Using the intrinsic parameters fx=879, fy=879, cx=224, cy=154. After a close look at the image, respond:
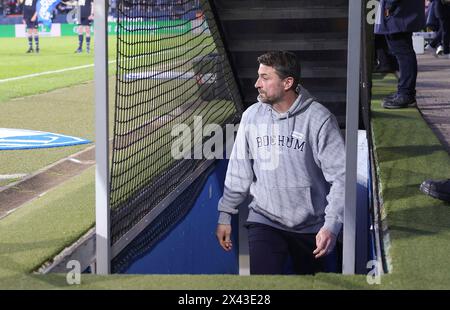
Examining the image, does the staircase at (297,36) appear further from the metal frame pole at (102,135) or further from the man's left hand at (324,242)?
the metal frame pole at (102,135)

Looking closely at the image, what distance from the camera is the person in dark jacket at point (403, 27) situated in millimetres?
9461

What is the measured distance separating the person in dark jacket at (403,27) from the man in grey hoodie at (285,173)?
4.86 m

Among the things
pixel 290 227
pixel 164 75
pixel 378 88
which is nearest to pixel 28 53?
pixel 378 88

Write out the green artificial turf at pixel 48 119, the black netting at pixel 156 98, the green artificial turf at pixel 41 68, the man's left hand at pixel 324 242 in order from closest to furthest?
the man's left hand at pixel 324 242, the black netting at pixel 156 98, the green artificial turf at pixel 48 119, the green artificial turf at pixel 41 68

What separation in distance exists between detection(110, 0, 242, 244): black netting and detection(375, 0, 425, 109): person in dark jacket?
83.5 inches

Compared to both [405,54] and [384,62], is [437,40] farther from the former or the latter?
[405,54]

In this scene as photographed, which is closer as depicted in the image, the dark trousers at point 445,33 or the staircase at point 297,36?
the staircase at point 297,36

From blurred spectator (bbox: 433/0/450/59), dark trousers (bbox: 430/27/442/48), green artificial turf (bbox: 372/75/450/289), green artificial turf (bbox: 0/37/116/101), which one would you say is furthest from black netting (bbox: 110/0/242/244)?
dark trousers (bbox: 430/27/442/48)

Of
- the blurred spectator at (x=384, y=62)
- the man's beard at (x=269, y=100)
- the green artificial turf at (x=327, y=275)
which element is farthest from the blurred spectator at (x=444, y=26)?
the man's beard at (x=269, y=100)

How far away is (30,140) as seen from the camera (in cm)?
973

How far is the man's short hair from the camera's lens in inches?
185

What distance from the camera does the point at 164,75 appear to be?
27.7ft
